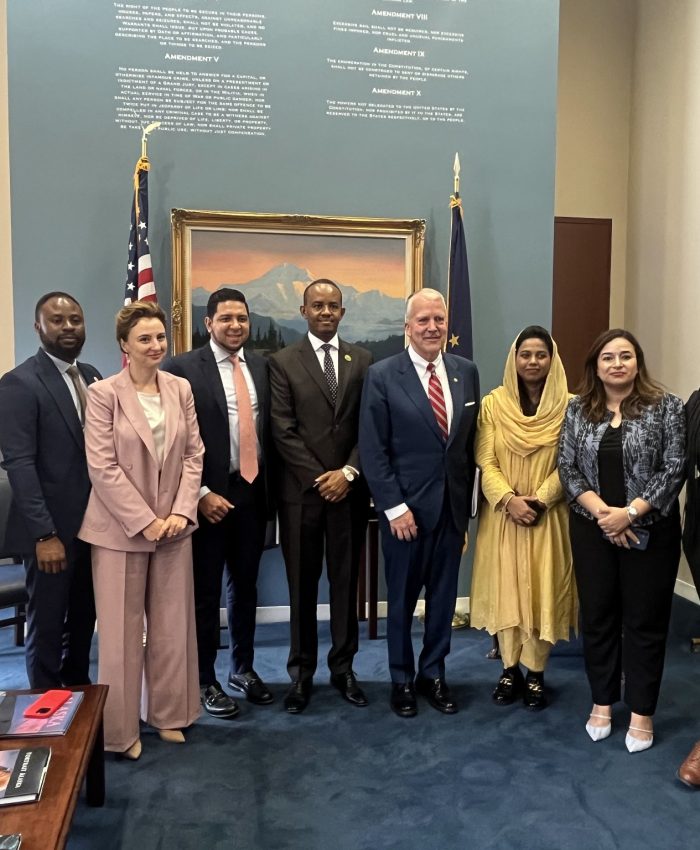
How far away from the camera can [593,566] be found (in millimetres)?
2717

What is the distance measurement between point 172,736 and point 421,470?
4.73 ft

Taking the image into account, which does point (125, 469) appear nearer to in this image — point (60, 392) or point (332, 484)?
point (60, 392)

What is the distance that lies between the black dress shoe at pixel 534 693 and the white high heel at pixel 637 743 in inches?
A: 15.7

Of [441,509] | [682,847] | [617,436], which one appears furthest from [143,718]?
[617,436]

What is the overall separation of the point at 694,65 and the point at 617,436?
3.45 meters

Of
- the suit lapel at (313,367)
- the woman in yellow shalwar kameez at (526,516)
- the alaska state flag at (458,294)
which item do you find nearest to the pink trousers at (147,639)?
the suit lapel at (313,367)

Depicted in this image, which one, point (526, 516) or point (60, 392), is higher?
point (60, 392)

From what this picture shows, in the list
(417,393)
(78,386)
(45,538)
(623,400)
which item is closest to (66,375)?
(78,386)

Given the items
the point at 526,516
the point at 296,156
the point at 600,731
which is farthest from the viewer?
the point at 296,156

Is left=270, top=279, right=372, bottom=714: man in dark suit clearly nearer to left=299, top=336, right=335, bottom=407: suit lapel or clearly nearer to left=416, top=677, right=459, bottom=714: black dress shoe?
left=299, top=336, right=335, bottom=407: suit lapel

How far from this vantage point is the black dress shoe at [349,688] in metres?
3.08

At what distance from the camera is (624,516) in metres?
2.57

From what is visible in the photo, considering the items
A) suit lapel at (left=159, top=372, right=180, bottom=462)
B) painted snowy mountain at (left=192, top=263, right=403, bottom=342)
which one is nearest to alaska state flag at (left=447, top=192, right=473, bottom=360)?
painted snowy mountain at (left=192, top=263, right=403, bottom=342)

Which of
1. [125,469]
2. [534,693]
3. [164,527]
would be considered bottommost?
[534,693]
